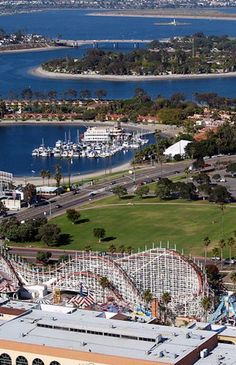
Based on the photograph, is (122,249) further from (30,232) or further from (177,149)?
(177,149)

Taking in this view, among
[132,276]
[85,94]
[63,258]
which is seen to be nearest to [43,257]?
[63,258]

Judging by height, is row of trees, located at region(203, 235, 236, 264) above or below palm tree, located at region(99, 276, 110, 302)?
below

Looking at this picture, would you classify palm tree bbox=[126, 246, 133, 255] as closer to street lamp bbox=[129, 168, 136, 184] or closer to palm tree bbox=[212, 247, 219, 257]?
palm tree bbox=[212, 247, 219, 257]

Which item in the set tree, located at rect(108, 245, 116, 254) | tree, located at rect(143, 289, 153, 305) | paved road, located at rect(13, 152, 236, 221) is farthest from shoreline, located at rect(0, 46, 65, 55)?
tree, located at rect(143, 289, 153, 305)

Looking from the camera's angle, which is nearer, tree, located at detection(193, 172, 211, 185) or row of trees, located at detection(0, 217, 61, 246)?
row of trees, located at detection(0, 217, 61, 246)

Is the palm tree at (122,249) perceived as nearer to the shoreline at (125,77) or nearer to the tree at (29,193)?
the tree at (29,193)
